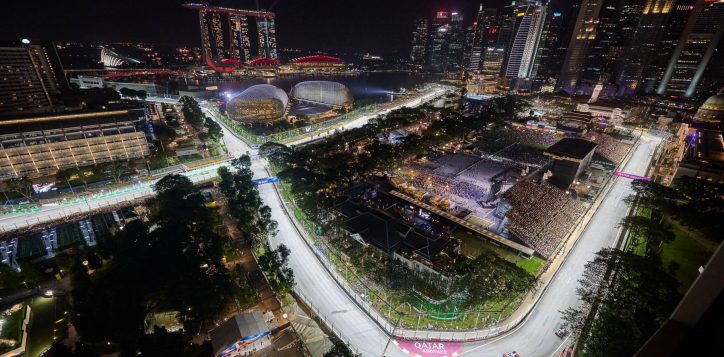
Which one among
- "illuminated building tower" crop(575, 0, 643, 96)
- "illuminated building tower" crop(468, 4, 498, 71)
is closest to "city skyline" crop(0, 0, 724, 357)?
"illuminated building tower" crop(575, 0, 643, 96)

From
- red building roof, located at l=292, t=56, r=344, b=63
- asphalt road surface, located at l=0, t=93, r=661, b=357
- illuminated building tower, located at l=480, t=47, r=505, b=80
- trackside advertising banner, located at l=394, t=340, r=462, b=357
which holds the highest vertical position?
illuminated building tower, located at l=480, t=47, r=505, b=80

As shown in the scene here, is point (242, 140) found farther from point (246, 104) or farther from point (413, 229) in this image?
point (413, 229)

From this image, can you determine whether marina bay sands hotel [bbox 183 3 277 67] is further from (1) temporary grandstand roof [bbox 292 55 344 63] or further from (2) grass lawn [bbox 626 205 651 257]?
(2) grass lawn [bbox 626 205 651 257]

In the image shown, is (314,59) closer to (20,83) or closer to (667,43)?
(20,83)

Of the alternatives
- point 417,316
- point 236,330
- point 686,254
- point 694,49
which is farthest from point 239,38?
point 686,254

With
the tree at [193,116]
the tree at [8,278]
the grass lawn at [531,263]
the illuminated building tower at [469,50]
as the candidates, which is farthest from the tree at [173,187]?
the illuminated building tower at [469,50]

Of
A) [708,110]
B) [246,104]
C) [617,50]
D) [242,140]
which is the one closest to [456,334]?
[242,140]
